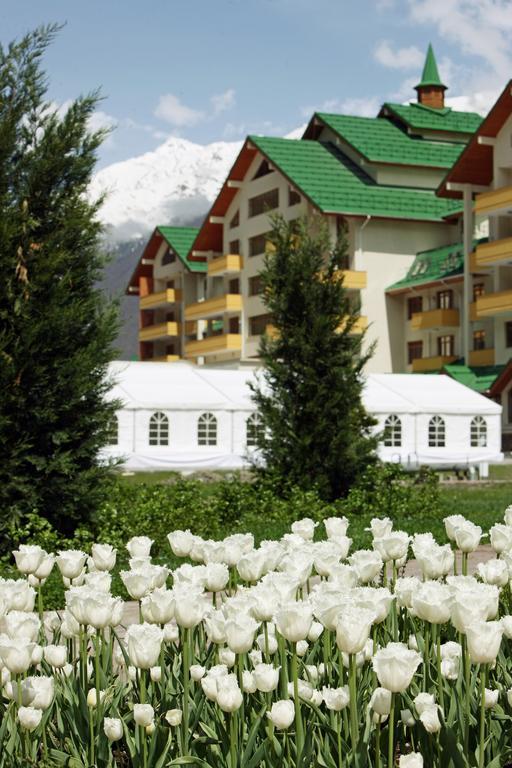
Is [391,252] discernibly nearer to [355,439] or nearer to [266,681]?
[355,439]

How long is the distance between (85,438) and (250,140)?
1624 inches

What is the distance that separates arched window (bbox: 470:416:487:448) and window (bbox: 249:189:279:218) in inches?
860

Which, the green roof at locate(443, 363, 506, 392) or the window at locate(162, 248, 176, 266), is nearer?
the green roof at locate(443, 363, 506, 392)

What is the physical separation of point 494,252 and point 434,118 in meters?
13.7

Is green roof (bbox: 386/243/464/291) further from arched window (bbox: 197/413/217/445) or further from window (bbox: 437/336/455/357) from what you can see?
arched window (bbox: 197/413/217/445)

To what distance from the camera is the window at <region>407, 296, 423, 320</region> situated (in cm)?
5072

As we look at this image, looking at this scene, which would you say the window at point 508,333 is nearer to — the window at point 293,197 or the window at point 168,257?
the window at point 293,197

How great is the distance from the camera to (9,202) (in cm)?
1288

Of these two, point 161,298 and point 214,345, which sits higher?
point 161,298

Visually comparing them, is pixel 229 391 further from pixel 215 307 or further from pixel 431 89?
pixel 431 89

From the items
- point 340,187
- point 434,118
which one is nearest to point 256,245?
point 340,187

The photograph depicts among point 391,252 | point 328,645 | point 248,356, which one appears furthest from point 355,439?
point 248,356

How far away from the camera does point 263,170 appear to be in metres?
54.7

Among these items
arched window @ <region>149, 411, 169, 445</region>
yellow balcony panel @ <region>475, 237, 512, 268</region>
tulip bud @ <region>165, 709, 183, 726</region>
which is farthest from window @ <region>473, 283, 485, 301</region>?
tulip bud @ <region>165, 709, 183, 726</region>
